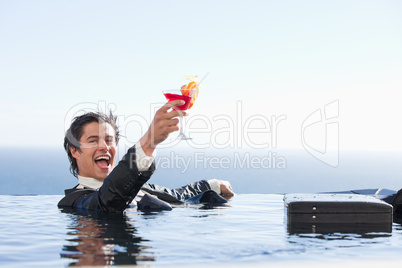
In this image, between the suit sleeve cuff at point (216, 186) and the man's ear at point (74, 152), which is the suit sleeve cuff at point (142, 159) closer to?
the man's ear at point (74, 152)

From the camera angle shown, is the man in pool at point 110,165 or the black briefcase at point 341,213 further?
the black briefcase at point 341,213

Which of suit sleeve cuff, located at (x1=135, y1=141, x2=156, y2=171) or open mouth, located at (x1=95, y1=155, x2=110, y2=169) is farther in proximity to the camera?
open mouth, located at (x1=95, y1=155, x2=110, y2=169)

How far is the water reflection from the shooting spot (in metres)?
2.97

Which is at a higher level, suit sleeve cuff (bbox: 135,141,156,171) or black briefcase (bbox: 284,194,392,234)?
suit sleeve cuff (bbox: 135,141,156,171)

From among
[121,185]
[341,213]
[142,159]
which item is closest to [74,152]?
[121,185]

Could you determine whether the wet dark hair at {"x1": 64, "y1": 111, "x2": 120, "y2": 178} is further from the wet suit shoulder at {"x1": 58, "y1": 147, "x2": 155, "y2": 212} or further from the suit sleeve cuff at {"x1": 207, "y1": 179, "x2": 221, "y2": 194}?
the suit sleeve cuff at {"x1": 207, "y1": 179, "x2": 221, "y2": 194}

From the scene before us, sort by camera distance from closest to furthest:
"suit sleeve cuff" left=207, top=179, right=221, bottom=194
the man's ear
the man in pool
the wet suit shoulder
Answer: the man in pool
the wet suit shoulder
the man's ear
"suit sleeve cuff" left=207, top=179, right=221, bottom=194

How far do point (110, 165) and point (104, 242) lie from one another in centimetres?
217

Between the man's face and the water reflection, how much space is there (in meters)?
0.91

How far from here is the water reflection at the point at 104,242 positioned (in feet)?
9.73

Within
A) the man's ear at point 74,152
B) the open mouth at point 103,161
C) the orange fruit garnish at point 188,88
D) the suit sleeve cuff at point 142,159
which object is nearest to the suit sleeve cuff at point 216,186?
the open mouth at point 103,161

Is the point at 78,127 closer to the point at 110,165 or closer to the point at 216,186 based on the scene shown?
the point at 110,165

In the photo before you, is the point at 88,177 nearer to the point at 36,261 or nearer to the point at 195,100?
the point at 195,100

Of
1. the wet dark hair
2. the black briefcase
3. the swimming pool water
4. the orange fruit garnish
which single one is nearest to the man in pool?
the wet dark hair
